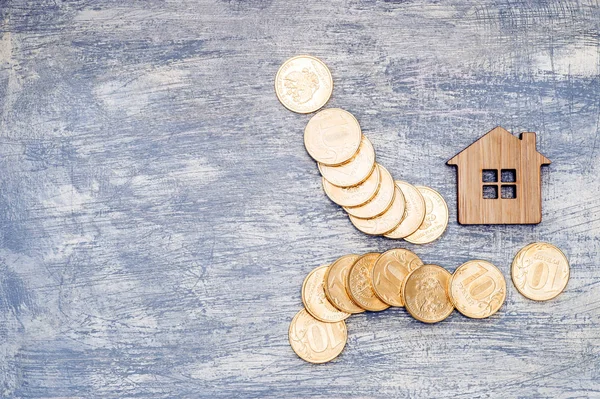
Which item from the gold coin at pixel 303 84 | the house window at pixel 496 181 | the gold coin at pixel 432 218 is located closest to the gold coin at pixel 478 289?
the gold coin at pixel 432 218

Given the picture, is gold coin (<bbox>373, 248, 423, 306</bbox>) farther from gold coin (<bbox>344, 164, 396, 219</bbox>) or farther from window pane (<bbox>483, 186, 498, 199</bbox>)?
window pane (<bbox>483, 186, 498, 199</bbox>)

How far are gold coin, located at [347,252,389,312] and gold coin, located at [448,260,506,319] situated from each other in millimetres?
289

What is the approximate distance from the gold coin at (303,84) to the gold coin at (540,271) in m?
1.01

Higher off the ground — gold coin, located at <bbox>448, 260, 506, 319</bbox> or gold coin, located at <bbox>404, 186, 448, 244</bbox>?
gold coin, located at <bbox>404, 186, 448, 244</bbox>

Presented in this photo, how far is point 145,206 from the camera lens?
2.18 m

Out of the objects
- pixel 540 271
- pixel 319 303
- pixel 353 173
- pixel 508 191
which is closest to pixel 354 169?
pixel 353 173

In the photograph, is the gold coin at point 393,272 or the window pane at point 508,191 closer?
the gold coin at point 393,272

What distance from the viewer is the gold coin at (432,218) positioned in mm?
2152

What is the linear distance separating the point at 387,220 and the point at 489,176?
46 centimetres

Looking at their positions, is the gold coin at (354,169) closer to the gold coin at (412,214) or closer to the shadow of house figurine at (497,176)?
the gold coin at (412,214)

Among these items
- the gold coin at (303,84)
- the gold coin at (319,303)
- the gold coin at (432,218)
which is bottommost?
the gold coin at (319,303)

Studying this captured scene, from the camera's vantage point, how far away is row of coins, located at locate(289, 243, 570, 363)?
2.10 metres

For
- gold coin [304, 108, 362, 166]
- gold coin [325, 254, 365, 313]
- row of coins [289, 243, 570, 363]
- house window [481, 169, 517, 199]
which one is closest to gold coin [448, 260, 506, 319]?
row of coins [289, 243, 570, 363]

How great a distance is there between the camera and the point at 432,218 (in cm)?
215
